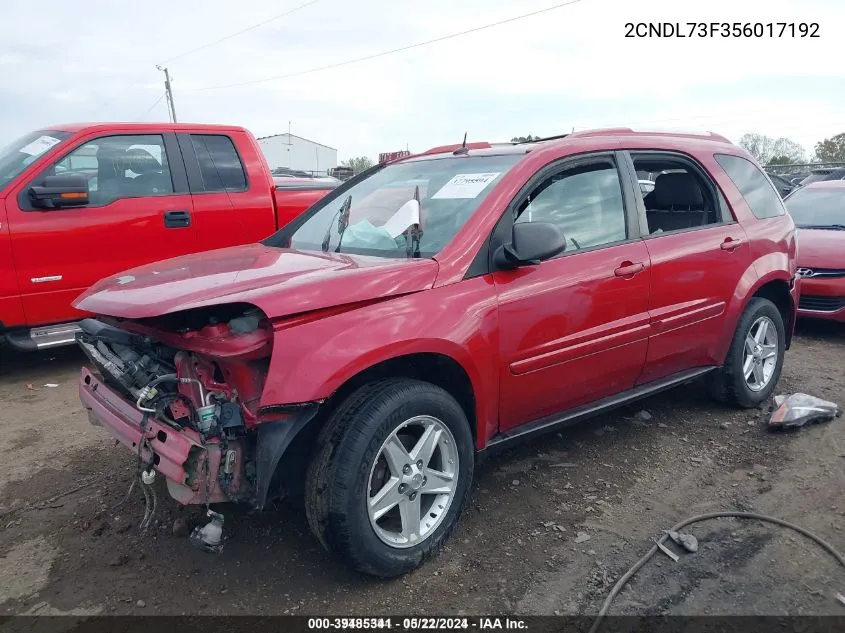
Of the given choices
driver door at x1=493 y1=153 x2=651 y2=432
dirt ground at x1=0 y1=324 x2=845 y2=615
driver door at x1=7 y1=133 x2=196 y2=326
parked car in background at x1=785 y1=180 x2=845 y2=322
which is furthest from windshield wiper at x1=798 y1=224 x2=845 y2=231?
driver door at x1=7 y1=133 x2=196 y2=326

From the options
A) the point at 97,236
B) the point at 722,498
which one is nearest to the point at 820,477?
the point at 722,498

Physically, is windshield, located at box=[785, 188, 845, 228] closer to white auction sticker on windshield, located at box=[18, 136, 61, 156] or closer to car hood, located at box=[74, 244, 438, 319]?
car hood, located at box=[74, 244, 438, 319]

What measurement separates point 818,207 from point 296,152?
4944cm

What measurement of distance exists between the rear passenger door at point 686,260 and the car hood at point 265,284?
1.57 meters

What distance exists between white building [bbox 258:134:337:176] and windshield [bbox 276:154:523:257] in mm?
47443

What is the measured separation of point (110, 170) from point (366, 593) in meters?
4.36

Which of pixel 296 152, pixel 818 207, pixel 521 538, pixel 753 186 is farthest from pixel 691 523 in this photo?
pixel 296 152

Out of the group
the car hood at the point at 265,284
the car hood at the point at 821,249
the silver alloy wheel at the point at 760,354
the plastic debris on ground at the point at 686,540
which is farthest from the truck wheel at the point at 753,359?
the car hood at the point at 265,284

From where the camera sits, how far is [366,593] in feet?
8.71

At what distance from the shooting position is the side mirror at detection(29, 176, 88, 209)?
194 inches

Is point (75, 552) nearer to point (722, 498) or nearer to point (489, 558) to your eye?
point (489, 558)

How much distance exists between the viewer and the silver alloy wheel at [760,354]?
4402mm

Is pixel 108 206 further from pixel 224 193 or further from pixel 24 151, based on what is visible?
pixel 224 193

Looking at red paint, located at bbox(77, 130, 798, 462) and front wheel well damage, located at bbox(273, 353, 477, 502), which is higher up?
red paint, located at bbox(77, 130, 798, 462)
